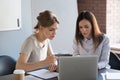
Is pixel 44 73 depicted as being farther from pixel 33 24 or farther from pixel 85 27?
pixel 33 24

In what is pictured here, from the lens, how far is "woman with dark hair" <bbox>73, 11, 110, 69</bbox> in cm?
234

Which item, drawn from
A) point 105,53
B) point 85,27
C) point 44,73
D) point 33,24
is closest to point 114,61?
point 105,53

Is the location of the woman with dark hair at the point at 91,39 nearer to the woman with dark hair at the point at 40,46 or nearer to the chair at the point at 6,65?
the woman with dark hair at the point at 40,46

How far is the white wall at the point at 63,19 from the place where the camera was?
11.1 ft

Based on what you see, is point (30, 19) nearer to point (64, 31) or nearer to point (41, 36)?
point (64, 31)

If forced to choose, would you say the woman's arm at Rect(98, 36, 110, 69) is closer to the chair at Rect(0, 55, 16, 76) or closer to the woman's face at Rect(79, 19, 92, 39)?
the woman's face at Rect(79, 19, 92, 39)

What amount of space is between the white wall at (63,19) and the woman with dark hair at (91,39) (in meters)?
0.99

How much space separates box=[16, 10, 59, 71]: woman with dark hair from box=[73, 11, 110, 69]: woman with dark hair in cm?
33

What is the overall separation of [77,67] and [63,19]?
6.72ft

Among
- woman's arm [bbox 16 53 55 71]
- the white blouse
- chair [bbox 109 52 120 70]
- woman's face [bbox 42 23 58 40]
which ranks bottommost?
chair [bbox 109 52 120 70]

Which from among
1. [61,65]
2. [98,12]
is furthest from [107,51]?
[98,12]

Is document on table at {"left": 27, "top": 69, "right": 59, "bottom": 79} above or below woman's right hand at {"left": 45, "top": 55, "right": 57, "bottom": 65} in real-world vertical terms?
below

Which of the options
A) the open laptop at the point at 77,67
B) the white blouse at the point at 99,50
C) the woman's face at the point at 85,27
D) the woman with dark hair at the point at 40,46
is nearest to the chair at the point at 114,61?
the white blouse at the point at 99,50

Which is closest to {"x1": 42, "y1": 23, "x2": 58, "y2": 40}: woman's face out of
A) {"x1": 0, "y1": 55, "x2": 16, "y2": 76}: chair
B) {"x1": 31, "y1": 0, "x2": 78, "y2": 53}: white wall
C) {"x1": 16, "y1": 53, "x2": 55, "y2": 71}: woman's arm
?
{"x1": 16, "y1": 53, "x2": 55, "y2": 71}: woman's arm
